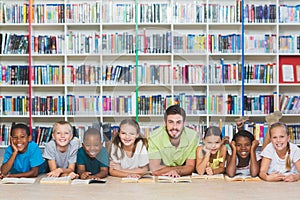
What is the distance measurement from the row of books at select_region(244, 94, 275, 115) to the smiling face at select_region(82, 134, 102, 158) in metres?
2.76

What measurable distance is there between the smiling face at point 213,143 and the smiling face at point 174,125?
0.18 metres

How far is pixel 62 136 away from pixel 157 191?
713mm

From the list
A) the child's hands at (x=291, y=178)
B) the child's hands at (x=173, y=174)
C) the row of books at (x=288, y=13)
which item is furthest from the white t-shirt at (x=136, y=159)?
the row of books at (x=288, y=13)

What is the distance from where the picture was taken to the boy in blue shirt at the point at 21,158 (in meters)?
3.01

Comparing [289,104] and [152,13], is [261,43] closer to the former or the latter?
[289,104]

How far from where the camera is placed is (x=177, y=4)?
17.7 feet

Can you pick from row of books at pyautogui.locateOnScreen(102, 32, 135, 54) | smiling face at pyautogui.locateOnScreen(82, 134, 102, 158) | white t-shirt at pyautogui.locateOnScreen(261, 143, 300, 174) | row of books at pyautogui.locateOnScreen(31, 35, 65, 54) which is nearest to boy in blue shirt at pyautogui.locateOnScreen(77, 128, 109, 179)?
smiling face at pyautogui.locateOnScreen(82, 134, 102, 158)

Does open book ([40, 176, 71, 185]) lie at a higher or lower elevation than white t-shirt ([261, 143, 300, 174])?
lower

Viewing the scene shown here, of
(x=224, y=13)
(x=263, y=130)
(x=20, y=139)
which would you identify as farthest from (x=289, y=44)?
(x=20, y=139)

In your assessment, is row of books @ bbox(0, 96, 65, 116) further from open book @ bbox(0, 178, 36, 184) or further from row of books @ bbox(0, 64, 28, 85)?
open book @ bbox(0, 178, 36, 184)

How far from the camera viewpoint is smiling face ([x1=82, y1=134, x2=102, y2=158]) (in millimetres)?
2984

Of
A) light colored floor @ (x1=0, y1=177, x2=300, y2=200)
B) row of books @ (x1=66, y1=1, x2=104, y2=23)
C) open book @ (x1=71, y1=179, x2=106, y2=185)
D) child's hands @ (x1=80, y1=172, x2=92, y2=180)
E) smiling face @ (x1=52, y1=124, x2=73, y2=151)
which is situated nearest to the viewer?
light colored floor @ (x1=0, y1=177, x2=300, y2=200)

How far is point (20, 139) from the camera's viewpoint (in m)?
3.01

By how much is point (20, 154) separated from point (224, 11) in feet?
9.92
